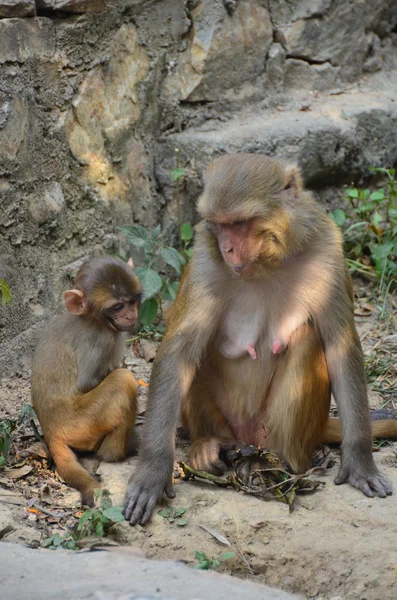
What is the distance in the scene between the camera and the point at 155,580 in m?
3.30

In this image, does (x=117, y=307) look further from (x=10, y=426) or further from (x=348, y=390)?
(x=348, y=390)

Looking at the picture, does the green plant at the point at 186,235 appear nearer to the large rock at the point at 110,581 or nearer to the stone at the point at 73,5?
the stone at the point at 73,5

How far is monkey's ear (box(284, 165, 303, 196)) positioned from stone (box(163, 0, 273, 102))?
280 centimetres

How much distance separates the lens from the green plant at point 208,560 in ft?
13.6

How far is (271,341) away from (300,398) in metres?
0.38

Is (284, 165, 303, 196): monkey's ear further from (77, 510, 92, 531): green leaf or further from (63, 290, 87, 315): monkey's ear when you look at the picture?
(77, 510, 92, 531): green leaf

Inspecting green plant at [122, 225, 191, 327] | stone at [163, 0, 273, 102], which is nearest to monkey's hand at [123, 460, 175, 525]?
green plant at [122, 225, 191, 327]

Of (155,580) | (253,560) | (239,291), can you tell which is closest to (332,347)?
(239,291)

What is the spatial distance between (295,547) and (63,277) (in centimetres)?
284

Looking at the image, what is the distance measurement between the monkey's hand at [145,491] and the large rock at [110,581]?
2.97 ft

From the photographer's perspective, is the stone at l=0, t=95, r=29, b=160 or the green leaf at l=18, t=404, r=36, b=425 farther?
the stone at l=0, t=95, r=29, b=160

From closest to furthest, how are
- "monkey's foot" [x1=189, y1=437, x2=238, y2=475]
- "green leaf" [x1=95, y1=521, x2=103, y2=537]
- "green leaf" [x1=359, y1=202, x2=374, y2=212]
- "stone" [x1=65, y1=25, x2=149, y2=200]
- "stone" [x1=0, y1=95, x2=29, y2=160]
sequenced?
"green leaf" [x1=95, y1=521, x2=103, y2=537], "monkey's foot" [x1=189, y1=437, x2=238, y2=475], "stone" [x1=0, y1=95, x2=29, y2=160], "stone" [x1=65, y1=25, x2=149, y2=200], "green leaf" [x1=359, y1=202, x2=374, y2=212]

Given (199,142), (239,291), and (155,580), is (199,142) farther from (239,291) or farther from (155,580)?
(155,580)

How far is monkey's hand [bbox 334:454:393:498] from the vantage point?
484 cm
